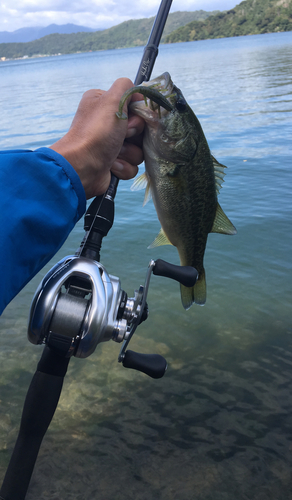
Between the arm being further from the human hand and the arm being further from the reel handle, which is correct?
the reel handle

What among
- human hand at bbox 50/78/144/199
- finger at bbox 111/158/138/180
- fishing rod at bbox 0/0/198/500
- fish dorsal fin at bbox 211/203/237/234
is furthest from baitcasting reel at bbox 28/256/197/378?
fish dorsal fin at bbox 211/203/237/234

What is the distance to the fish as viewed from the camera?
2.15 metres

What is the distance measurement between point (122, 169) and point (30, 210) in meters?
1.14

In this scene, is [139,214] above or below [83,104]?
below

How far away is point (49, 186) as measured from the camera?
1.36 meters

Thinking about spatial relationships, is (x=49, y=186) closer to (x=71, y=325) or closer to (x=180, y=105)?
(x=71, y=325)

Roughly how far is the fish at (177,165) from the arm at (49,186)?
0.27 meters

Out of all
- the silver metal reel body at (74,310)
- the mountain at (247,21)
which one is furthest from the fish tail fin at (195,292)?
the mountain at (247,21)

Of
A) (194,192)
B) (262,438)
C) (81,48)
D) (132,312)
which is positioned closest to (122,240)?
(262,438)

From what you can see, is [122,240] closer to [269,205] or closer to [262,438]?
[269,205]

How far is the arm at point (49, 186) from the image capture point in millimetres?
1170

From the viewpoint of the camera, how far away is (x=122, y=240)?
23.5 feet

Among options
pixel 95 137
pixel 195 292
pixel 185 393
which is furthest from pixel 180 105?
pixel 185 393

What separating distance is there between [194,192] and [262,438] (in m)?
2.35
